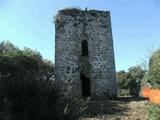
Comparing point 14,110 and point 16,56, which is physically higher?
point 16,56

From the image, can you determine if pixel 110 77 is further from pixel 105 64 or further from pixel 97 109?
pixel 97 109

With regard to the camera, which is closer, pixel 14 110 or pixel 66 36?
pixel 14 110

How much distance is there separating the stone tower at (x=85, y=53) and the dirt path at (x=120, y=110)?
536 centimetres

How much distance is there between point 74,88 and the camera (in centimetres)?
2811

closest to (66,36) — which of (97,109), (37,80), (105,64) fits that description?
(105,64)

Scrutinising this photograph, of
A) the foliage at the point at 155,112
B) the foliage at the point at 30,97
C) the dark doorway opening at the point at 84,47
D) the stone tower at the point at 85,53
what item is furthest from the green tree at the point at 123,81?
the foliage at the point at 155,112

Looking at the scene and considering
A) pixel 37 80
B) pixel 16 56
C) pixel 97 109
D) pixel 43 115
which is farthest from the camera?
pixel 16 56

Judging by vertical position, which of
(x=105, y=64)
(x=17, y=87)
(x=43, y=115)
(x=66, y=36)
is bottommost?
(x=43, y=115)

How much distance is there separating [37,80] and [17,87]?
1031mm

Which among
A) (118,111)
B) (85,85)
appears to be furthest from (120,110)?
(85,85)

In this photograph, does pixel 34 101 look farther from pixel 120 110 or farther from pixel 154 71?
pixel 154 71

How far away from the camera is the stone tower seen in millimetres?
28266

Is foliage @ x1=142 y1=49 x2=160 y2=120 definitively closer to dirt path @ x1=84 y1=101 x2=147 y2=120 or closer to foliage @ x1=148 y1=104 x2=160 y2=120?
foliage @ x1=148 y1=104 x2=160 y2=120

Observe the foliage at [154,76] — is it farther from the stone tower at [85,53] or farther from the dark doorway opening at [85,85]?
the dark doorway opening at [85,85]
